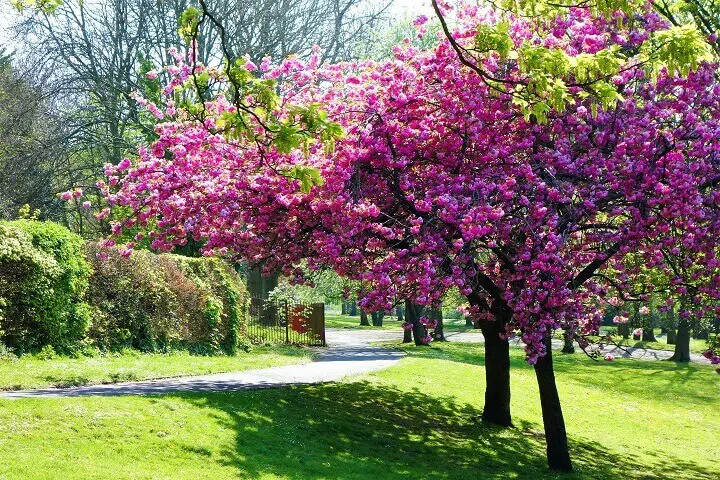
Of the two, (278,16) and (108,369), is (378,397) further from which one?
(278,16)

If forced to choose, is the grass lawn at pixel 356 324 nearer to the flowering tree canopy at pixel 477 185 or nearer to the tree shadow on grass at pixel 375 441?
the tree shadow on grass at pixel 375 441

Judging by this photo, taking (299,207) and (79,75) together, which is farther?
(79,75)

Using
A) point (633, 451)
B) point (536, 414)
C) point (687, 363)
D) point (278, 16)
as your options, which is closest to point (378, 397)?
point (536, 414)

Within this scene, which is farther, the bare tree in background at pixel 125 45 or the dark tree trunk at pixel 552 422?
the bare tree in background at pixel 125 45

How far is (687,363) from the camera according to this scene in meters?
39.3

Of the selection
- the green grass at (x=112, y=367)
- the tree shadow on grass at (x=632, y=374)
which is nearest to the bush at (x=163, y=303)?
the green grass at (x=112, y=367)

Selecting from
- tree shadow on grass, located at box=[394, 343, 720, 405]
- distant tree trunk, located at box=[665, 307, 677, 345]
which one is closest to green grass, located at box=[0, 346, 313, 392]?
tree shadow on grass, located at box=[394, 343, 720, 405]

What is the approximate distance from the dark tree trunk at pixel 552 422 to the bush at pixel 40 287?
1062 cm

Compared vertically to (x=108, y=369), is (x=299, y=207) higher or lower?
higher

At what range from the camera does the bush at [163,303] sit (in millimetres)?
19703

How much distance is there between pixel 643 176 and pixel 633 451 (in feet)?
27.4

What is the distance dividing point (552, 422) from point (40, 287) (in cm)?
1125

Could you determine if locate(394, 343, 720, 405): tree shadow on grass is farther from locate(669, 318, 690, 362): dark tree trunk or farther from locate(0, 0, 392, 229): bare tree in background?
locate(0, 0, 392, 229): bare tree in background

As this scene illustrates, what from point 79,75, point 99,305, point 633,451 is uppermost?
point 79,75
